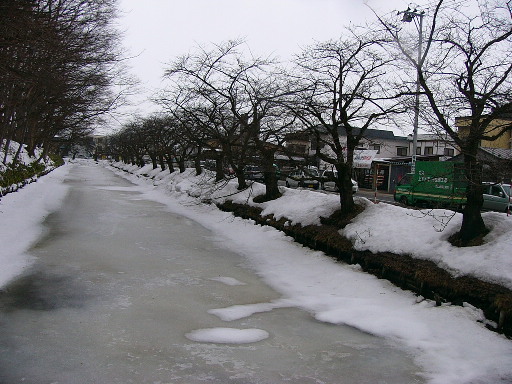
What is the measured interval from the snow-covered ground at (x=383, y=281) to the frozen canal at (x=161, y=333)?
261mm

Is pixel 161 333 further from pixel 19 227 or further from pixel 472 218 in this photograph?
pixel 19 227

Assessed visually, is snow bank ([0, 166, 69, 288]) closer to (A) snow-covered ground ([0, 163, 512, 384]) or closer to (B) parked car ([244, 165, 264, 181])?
(A) snow-covered ground ([0, 163, 512, 384])

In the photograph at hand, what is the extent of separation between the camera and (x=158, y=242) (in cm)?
1148

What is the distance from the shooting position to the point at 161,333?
5262 mm

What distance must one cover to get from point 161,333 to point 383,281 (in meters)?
4.49

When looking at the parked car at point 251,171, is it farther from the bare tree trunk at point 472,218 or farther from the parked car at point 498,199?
the parked car at point 498,199

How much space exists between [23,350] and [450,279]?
5995 millimetres

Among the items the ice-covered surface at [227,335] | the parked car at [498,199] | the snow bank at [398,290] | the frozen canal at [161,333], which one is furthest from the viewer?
the parked car at [498,199]

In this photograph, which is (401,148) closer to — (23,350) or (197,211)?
(197,211)

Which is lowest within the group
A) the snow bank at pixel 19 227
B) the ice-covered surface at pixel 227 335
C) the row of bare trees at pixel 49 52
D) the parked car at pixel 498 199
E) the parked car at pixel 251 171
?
the ice-covered surface at pixel 227 335

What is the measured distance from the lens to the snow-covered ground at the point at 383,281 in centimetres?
505

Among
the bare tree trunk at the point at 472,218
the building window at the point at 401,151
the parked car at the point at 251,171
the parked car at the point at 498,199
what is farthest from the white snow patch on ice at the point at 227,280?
the building window at the point at 401,151

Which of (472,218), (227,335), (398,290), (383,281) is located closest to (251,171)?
(383,281)

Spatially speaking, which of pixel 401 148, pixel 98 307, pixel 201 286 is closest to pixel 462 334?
pixel 201 286
